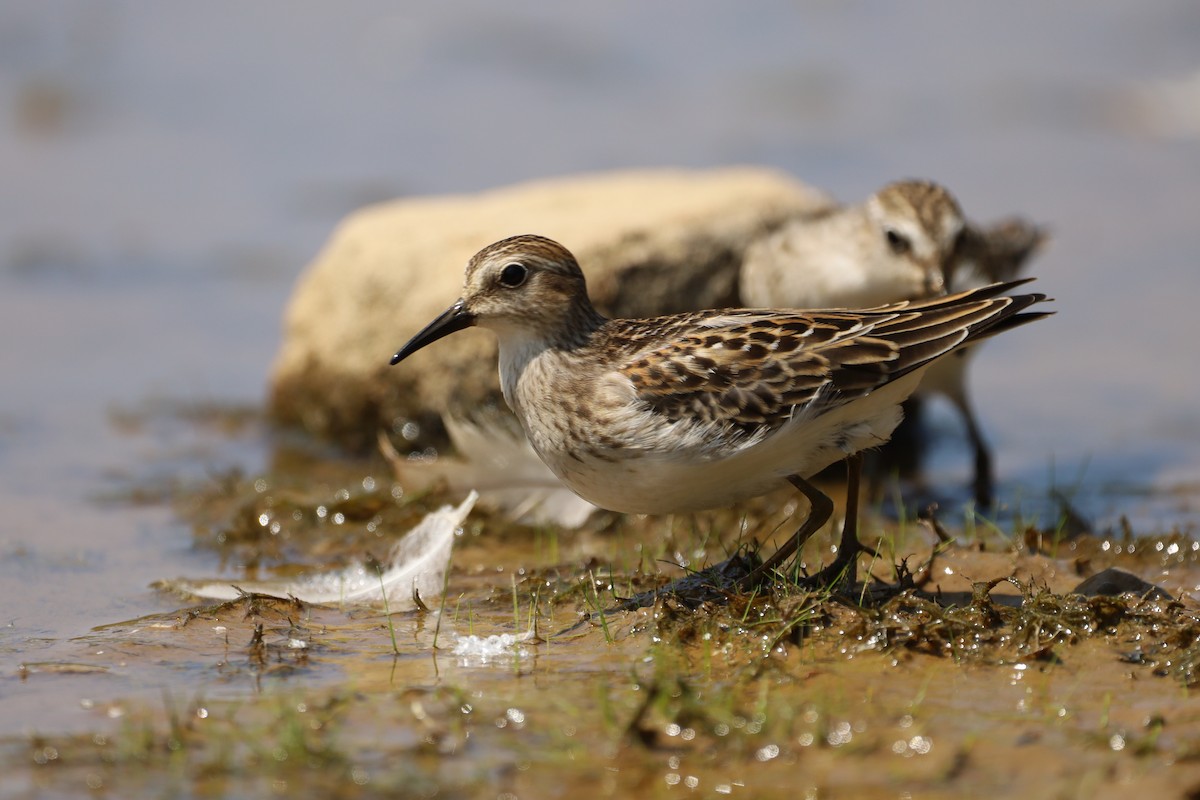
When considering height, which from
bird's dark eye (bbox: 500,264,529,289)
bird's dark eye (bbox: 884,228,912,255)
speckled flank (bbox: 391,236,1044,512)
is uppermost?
bird's dark eye (bbox: 884,228,912,255)

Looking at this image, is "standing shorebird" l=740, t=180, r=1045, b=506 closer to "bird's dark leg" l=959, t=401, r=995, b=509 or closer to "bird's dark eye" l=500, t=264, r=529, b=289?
"bird's dark leg" l=959, t=401, r=995, b=509

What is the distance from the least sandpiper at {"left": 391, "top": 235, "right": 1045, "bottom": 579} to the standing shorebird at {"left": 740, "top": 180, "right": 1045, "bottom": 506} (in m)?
2.86

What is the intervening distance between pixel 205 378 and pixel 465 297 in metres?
6.49

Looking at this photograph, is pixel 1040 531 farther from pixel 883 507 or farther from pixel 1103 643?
pixel 1103 643

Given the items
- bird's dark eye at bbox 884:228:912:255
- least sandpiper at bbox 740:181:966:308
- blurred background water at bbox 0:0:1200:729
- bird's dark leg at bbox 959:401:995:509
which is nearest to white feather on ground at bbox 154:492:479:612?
blurred background water at bbox 0:0:1200:729

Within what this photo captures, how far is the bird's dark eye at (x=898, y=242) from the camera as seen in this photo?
366 inches

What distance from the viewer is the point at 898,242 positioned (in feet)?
30.8

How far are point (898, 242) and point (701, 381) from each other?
3.85 meters

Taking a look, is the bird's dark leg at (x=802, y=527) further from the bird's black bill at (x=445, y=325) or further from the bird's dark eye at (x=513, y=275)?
the bird's black bill at (x=445, y=325)

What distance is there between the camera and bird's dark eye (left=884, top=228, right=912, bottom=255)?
9.30 metres

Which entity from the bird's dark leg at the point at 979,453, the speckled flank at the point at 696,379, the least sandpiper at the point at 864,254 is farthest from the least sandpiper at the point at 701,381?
the bird's dark leg at the point at 979,453

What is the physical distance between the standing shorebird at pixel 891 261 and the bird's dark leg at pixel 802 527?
3022 mm

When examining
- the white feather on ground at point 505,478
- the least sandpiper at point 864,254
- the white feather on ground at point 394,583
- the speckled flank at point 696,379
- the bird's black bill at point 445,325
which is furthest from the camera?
the least sandpiper at point 864,254

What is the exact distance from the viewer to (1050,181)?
17.4m
